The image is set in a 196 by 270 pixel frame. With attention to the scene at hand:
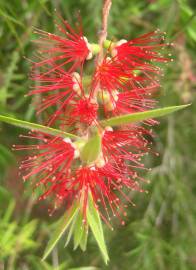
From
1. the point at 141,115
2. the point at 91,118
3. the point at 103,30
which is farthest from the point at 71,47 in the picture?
the point at 141,115

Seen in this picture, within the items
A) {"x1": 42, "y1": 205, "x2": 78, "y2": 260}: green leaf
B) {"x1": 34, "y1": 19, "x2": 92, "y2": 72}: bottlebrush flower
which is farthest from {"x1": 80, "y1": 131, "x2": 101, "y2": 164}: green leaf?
{"x1": 34, "y1": 19, "x2": 92, "y2": 72}: bottlebrush flower

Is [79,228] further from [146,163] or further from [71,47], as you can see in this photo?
[146,163]

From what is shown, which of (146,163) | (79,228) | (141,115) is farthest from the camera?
(146,163)

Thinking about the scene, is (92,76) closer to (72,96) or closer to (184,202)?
(72,96)

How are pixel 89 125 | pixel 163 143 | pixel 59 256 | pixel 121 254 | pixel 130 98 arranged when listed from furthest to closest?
pixel 163 143 < pixel 121 254 < pixel 59 256 < pixel 130 98 < pixel 89 125

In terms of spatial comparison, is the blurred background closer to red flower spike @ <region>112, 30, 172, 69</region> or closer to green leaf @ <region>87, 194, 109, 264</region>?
A: red flower spike @ <region>112, 30, 172, 69</region>

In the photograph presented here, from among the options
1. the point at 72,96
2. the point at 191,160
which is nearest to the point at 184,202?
the point at 191,160
